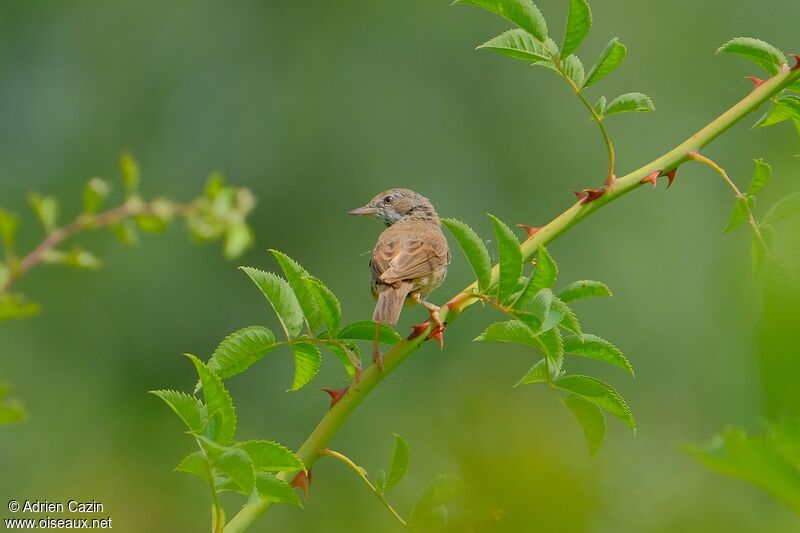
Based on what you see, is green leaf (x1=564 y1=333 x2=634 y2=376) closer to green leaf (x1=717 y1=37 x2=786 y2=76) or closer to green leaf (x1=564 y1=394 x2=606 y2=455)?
green leaf (x1=564 y1=394 x2=606 y2=455)

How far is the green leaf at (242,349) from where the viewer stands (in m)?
2.09

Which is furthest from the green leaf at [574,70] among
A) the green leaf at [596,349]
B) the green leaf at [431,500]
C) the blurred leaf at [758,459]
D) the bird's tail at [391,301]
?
the blurred leaf at [758,459]

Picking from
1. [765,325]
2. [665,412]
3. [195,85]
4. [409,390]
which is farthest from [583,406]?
[195,85]

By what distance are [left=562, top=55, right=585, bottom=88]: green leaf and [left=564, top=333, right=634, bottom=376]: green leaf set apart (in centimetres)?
56

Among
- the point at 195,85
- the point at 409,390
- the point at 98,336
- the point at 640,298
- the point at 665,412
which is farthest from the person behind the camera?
the point at 195,85

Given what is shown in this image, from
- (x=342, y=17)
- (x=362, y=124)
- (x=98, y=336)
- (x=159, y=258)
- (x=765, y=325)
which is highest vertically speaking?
(x=765, y=325)

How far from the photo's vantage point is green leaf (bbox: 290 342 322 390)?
2.19 meters

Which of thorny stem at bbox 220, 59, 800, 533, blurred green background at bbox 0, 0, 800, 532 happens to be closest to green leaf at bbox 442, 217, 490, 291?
thorny stem at bbox 220, 59, 800, 533

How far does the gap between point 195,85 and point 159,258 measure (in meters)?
3.00

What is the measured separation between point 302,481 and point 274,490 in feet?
0.37

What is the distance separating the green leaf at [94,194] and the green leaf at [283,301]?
3.22 ft

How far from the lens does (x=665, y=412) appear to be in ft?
7.25

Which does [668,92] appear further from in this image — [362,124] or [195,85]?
[195,85]

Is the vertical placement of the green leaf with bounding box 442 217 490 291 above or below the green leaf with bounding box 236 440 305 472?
above
